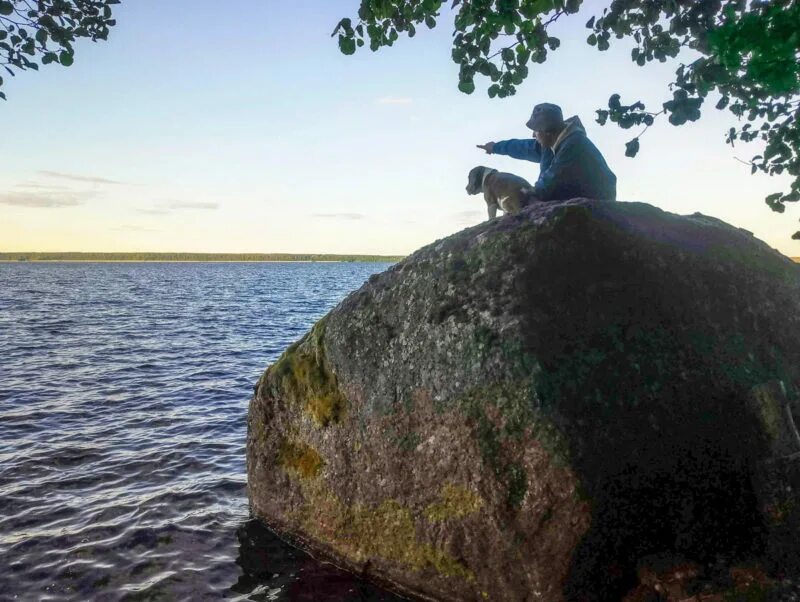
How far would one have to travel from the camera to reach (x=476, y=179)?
727 cm

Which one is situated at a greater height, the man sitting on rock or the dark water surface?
the man sitting on rock

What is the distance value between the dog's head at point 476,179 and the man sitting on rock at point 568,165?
0.77 m

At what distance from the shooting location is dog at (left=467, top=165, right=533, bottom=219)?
679 cm

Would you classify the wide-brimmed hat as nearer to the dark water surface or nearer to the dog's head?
the dog's head

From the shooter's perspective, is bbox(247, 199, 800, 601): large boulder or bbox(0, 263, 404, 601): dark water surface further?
bbox(0, 263, 404, 601): dark water surface

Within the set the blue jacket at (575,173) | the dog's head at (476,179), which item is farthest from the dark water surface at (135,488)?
the dog's head at (476,179)

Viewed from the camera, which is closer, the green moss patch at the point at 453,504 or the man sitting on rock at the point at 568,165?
the green moss patch at the point at 453,504

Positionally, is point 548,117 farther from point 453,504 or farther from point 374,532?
point 374,532

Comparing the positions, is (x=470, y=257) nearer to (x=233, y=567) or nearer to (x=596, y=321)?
(x=596, y=321)

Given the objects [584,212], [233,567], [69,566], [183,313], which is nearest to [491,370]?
[584,212]

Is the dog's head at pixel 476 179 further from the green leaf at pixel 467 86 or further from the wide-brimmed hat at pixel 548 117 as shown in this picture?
the green leaf at pixel 467 86

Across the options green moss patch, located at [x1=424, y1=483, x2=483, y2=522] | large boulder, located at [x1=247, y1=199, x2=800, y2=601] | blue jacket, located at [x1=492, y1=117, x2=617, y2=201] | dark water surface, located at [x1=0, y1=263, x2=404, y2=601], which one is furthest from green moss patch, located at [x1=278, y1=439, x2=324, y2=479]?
blue jacket, located at [x1=492, y1=117, x2=617, y2=201]

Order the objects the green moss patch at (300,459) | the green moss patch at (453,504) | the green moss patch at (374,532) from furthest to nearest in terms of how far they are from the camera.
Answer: the green moss patch at (300,459), the green moss patch at (374,532), the green moss patch at (453,504)

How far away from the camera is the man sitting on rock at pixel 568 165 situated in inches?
250
